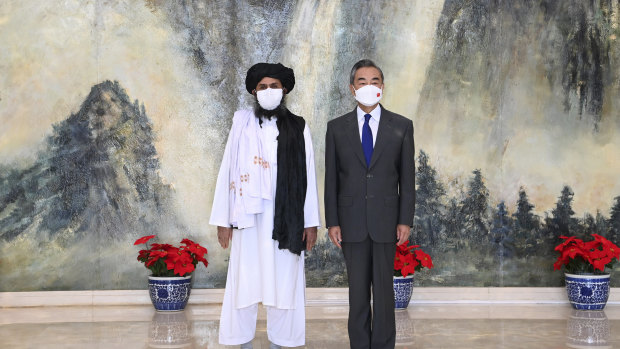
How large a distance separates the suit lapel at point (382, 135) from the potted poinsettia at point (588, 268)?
3.10 metres

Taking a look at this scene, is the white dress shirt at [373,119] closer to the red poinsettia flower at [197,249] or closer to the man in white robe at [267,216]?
the man in white robe at [267,216]

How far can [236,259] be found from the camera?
15.9 ft

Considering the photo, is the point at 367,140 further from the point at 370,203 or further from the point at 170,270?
the point at 170,270

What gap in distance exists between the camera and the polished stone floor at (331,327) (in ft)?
17.9

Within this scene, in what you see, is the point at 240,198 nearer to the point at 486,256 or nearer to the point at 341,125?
the point at 341,125

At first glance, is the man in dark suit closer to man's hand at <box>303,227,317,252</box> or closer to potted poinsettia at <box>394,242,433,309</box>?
man's hand at <box>303,227,317,252</box>

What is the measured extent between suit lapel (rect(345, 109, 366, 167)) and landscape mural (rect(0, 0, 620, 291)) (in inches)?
109

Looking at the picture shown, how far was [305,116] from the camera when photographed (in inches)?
290

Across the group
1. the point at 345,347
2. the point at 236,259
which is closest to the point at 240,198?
the point at 236,259

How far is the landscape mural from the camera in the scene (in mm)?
7207

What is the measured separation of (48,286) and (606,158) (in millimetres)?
5308

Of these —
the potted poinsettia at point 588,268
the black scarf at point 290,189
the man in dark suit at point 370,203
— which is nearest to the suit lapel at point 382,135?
the man in dark suit at point 370,203

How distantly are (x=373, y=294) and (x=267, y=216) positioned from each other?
84 centimetres

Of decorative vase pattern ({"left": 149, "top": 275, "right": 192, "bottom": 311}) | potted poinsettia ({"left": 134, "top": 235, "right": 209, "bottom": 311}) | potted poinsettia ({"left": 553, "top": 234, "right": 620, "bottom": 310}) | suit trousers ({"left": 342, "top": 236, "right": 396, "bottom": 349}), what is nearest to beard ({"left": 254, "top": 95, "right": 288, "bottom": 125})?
suit trousers ({"left": 342, "top": 236, "right": 396, "bottom": 349})
